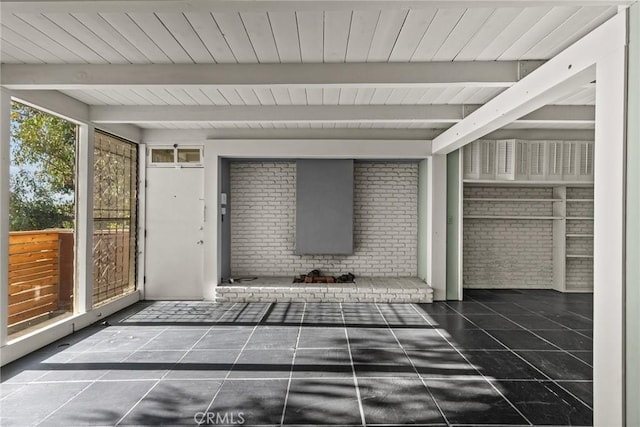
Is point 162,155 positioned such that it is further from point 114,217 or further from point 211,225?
point 211,225

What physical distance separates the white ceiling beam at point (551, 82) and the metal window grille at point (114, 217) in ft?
17.6

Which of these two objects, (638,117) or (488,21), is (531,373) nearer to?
(638,117)

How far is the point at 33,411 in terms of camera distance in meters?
2.85

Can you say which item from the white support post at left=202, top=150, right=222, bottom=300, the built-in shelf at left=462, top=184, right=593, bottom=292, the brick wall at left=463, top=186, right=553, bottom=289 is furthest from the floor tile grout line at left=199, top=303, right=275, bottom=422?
the built-in shelf at left=462, top=184, right=593, bottom=292

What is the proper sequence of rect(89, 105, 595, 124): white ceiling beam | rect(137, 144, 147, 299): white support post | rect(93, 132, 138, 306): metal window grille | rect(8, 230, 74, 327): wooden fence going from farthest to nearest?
rect(137, 144, 147, 299): white support post
rect(93, 132, 138, 306): metal window grille
rect(89, 105, 595, 124): white ceiling beam
rect(8, 230, 74, 327): wooden fence

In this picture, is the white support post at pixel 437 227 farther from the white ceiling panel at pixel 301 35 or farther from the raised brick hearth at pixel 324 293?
the white ceiling panel at pixel 301 35

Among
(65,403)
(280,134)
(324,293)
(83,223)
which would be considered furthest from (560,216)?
(83,223)

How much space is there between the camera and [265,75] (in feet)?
11.9

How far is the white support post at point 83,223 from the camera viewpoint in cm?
503

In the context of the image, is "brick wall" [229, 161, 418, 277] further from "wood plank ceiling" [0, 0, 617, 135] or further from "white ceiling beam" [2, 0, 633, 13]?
"white ceiling beam" [2, 0, 633, 13]

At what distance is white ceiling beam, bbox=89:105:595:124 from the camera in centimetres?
501

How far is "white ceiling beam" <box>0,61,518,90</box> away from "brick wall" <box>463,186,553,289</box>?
166 inches

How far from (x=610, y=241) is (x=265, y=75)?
308cm

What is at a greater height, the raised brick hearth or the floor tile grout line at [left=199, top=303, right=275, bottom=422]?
the raised brick hearth
